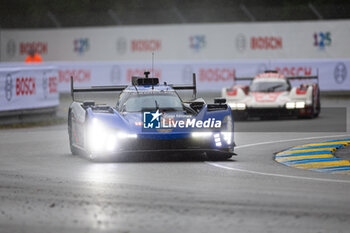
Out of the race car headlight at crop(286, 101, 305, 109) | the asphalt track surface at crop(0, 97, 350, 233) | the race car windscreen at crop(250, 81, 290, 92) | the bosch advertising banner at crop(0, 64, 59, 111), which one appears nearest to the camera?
the asphalt track surface at crop(0, 97, 350, 233)

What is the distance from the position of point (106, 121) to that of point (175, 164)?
1165 mm

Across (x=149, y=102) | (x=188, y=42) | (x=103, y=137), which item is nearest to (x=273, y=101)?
(x=149, y=102)

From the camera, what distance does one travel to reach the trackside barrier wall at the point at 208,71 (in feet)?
99.2

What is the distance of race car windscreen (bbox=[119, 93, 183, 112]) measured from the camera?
13289 mm

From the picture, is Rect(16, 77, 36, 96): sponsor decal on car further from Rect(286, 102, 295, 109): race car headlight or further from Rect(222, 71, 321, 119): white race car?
Rect(286, 102, 295, 109): race car headlight

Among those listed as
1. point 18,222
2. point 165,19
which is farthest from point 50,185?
point 165,19

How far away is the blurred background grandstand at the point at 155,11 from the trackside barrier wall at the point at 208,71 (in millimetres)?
6994

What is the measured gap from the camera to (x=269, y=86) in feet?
74.1

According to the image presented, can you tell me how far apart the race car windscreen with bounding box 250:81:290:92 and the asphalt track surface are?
8.46m

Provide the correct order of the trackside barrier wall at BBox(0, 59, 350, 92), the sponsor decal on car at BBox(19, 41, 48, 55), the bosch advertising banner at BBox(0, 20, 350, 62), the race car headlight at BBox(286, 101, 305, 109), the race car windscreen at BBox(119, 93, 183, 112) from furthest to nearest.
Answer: the sponsor decal on car at BBox(19, 41, 48, 55)
the bosch advertising banner at BBox(0, 20, 350, 62)
the trackside barrier wall at BBox(0, 59, 350, 92)
the race car headlight at BBox(286, 101, 305, 109)
the race car windscreen at BBox(119, 93, 183, 112)

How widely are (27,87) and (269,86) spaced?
6.16 meters

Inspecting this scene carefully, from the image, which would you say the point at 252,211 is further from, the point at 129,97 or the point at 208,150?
the point at 129,97

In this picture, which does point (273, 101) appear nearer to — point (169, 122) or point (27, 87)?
point (27, 87)

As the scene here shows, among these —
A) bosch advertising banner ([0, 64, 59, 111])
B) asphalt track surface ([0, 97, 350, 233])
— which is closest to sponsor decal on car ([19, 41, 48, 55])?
bosch advertising banner ([0, 64, 59, 111])
